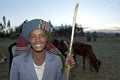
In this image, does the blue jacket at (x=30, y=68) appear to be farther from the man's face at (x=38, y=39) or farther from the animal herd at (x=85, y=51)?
the animal herd at (x=85, y=51)

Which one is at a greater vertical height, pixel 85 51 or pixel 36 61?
pixel 36 61

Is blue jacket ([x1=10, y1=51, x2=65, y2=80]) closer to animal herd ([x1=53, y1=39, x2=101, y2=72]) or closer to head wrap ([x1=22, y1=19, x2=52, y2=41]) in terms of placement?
head wrap ([x1=22, y1=19, x2=52, y2=41])

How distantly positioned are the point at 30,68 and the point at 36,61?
4.2 inches

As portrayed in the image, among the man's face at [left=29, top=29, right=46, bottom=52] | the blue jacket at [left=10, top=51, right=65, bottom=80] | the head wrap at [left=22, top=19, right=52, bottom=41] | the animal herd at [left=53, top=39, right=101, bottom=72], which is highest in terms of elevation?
the head wrap at [left=22, top=19, right=52, bottom=41]

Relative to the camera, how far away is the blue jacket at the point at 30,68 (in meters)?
3.01

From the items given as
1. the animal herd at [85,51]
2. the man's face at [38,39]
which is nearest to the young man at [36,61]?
the man's face at [38,39]

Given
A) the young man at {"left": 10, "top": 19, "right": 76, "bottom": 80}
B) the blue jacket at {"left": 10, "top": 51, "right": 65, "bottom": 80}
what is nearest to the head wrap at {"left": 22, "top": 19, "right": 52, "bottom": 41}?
the young man at {"left": 10, "top": 19, "right": 76, "bottom": 80}

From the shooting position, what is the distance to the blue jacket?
301 cm

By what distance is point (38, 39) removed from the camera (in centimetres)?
308

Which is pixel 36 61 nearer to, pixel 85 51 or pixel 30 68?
pixel 30 68

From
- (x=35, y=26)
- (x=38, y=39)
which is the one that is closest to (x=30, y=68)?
(x=38, y=39)

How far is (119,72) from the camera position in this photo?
42.2ft

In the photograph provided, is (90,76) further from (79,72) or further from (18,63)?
(18,63)

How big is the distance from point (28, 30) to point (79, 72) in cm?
1028
